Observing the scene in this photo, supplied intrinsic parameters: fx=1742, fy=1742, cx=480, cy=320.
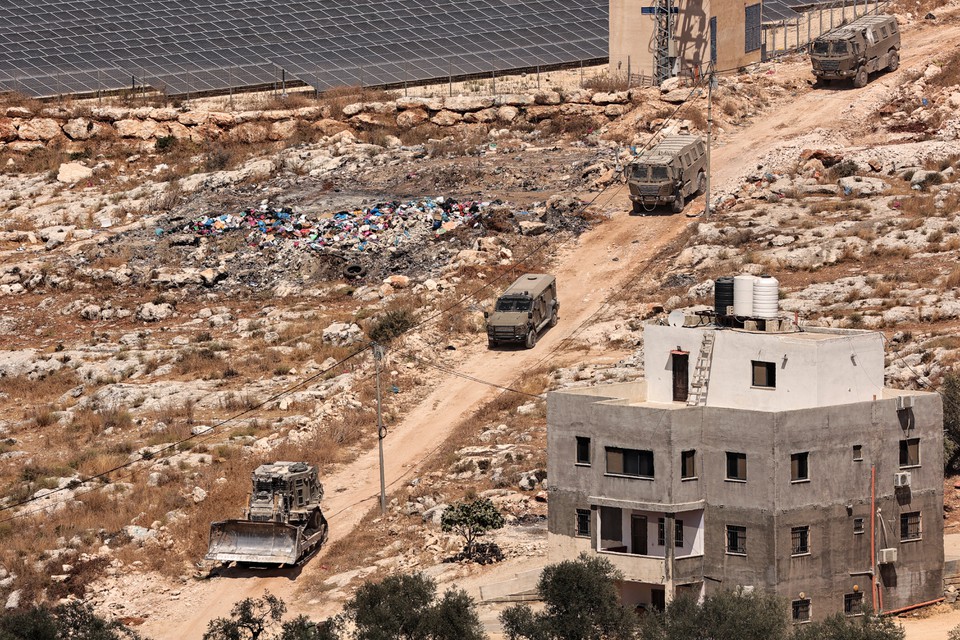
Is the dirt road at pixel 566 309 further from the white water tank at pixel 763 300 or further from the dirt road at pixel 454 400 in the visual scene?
the white water tank at pixel 763 300

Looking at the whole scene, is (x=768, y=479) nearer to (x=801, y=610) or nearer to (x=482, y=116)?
(x=801, y=610)

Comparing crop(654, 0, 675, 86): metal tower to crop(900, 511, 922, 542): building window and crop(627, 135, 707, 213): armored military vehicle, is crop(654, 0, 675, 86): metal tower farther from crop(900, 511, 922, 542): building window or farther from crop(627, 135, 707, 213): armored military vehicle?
crop(900, 511, 922, 542): building window

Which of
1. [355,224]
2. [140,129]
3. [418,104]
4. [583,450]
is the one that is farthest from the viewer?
[140,129]

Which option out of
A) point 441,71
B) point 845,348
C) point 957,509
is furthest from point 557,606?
point 441,71

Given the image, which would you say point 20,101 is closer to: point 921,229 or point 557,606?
point 921,229

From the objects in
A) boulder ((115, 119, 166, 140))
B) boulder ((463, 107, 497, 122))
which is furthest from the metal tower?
boulder ((115, 119, 166, 140))

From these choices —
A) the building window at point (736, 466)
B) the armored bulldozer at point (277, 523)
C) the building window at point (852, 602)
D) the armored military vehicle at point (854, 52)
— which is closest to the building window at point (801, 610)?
the building window at point (852, 602)

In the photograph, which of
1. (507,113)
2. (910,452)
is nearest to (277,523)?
(910,452)
